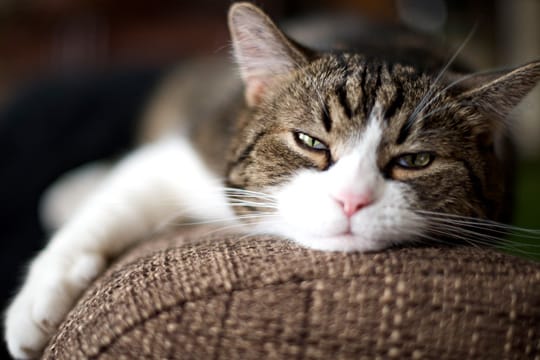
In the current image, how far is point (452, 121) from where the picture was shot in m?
0.93

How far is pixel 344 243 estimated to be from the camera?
790 mm

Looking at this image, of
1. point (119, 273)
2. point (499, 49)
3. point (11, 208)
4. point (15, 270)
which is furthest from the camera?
point (499, 49)

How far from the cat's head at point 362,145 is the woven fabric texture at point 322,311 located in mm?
107

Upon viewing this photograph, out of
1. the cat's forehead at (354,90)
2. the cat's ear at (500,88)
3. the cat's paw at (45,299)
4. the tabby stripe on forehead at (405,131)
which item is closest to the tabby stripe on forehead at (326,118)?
the cat's forehead at (354,90)

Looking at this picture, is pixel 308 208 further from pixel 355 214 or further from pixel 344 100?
pixel 344 100

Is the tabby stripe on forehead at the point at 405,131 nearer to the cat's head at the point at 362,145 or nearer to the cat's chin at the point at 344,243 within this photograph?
the cat's head at the point at 362,145

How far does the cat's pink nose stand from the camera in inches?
31.7

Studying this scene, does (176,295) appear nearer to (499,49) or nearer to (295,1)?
(295,1)

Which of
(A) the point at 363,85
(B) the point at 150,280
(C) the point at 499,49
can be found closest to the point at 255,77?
(A) the point at 363,85

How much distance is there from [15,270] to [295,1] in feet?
10.3

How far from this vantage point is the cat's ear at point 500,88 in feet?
3.00

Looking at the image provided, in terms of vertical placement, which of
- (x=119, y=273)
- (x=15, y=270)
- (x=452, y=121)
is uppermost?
(x=452, y=121)

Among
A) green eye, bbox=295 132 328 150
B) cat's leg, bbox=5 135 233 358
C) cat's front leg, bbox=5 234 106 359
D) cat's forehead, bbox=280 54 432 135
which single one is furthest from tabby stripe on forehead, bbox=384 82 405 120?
cat's front leg, bbox=5 234 106 359

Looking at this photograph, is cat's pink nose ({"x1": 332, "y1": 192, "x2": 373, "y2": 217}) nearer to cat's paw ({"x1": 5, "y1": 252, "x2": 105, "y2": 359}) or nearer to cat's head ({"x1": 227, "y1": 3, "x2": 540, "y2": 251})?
cat's head ({"x1": 227, "y1": 3, "x2": 540, "y2": 251})
